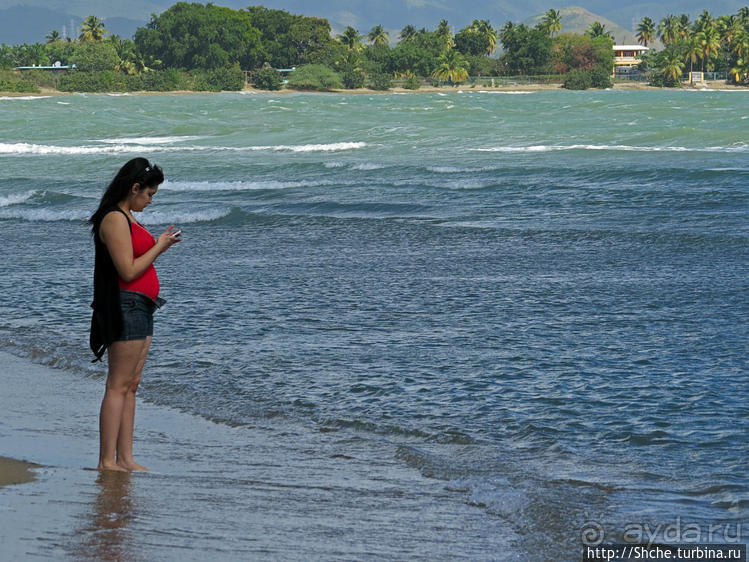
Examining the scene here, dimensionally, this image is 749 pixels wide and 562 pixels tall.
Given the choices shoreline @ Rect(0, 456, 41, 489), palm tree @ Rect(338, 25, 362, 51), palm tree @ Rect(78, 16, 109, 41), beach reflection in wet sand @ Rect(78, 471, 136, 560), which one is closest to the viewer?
beach reflection in wet sand @ Rect(78, 471, 136, 560)

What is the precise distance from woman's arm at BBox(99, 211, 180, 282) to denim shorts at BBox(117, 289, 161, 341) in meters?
0.11

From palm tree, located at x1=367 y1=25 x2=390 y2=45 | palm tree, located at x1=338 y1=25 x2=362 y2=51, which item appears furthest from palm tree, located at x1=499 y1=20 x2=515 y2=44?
palm tree, located at x1=338 y1=25 x2=362 y2=51

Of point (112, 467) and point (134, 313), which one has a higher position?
point (134, 313)

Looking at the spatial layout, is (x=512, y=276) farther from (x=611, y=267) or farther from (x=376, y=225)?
(x=376, y=225)

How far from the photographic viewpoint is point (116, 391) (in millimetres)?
4367

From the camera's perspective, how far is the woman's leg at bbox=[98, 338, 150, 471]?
4.30m

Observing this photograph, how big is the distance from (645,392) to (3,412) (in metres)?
3.57

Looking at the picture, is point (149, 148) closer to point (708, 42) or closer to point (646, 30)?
point (708, 42)

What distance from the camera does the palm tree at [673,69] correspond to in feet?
474

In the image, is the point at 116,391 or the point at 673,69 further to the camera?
the point at 673,69

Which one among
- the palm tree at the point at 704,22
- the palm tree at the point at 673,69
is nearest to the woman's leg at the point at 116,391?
the palm tree at the point at 673,69

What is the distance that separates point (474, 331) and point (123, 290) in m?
3.72

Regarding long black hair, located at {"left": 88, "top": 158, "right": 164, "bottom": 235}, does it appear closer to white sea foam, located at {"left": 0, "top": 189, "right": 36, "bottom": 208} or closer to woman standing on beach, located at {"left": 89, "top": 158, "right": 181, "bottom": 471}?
woman standing on beach, located at {"left": 89, "top": 158, "right": 181, "bottom": 471}

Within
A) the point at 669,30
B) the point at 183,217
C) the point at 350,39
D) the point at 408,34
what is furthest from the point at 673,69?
the point at 183,217
